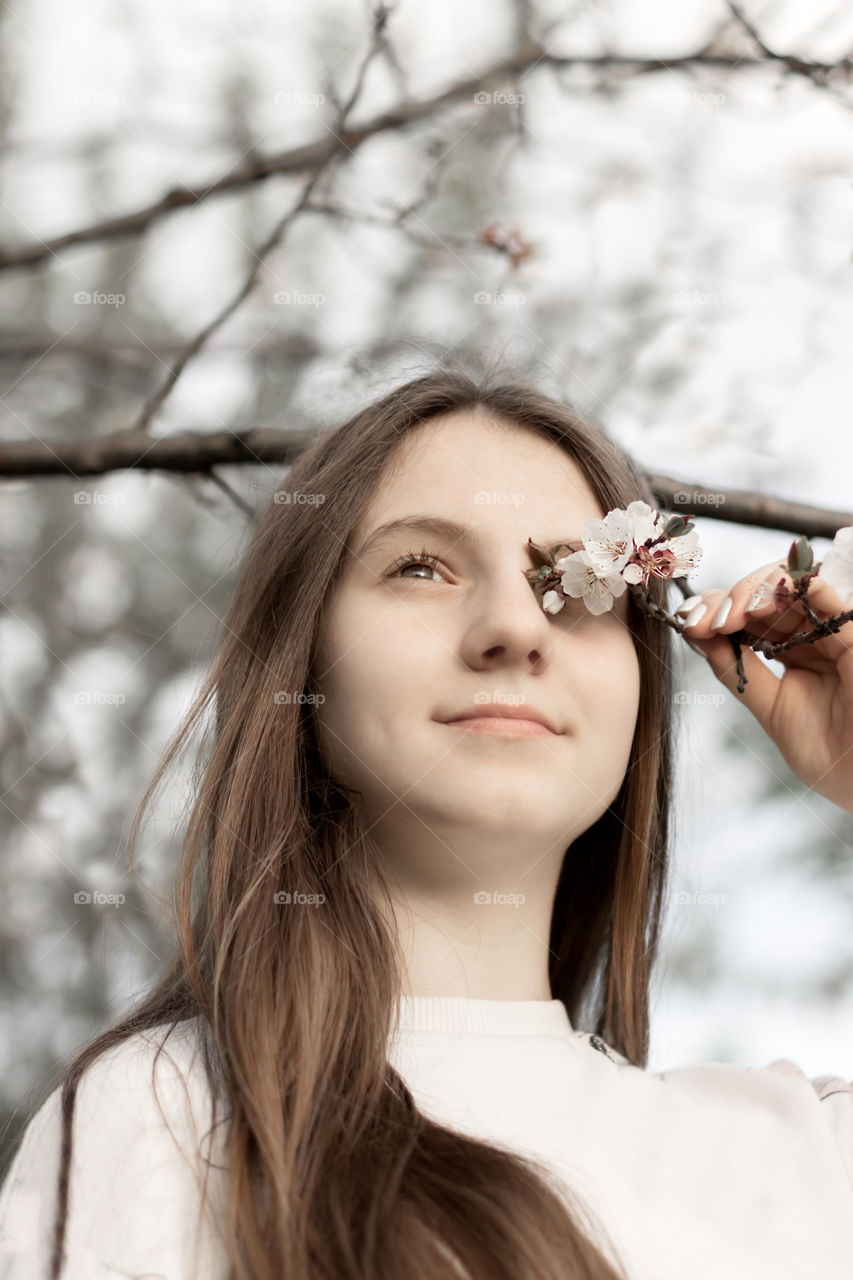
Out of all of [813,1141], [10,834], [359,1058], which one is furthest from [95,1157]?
[10,834]

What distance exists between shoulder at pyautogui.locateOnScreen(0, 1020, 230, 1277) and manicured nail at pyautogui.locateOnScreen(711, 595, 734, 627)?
0.81 meters

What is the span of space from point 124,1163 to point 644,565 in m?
0.87

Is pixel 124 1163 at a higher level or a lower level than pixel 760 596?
lower

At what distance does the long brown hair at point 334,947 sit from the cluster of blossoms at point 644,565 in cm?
10

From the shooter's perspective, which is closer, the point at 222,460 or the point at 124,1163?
the point at 124,1163

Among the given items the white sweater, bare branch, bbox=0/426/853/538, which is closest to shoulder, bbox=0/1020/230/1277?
the white sweater

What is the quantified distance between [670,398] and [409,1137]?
1.69m

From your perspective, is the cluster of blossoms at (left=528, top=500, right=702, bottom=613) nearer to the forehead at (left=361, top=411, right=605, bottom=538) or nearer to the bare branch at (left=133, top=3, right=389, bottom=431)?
the forehead at (left=361, top=411, right=605, bottom=538)

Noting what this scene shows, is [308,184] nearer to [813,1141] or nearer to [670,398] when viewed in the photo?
[670,398]

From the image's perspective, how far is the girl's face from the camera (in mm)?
1245

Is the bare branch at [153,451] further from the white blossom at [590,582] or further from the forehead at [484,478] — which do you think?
the white blossom at [590,582]

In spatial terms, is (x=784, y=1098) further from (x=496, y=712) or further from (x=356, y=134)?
(x=356, y=134)

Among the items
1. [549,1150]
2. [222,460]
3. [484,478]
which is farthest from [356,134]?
[549,1150]

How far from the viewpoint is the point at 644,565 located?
1.37 metres
